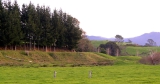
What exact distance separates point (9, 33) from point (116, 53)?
6841 cm

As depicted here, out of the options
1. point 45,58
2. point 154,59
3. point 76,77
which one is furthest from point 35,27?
point 76,77

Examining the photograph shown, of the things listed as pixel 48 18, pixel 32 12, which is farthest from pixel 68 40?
pixel 32 12

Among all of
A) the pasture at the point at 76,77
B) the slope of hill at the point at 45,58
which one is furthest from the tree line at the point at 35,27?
the pasture at the point at 76,77

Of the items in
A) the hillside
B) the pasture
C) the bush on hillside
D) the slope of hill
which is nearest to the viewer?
the pasture

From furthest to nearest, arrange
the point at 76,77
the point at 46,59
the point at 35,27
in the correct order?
the point at 35,27 → the point at 46,59 → the point at 76,77

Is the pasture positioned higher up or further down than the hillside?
further down

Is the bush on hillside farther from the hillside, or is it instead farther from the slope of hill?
the slope of hill

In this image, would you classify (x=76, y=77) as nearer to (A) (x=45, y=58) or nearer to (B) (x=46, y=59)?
(B) (x=46, y=59)

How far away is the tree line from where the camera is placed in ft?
238

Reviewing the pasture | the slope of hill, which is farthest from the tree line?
the pasture

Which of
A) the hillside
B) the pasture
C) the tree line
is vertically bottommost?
the pasture

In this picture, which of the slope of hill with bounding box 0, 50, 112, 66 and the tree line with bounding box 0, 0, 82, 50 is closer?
the slope of hill with bounding box 0, 50, 112, 66

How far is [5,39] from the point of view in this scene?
7056 centimetres

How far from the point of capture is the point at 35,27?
81125 millimetres
